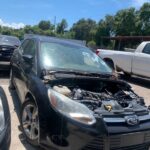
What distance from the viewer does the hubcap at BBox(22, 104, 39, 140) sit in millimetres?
4719

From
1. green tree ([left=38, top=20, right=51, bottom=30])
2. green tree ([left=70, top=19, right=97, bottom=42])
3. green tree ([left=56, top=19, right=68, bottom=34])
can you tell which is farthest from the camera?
green tree ([left=38, top=20, right=51, bottom=30])

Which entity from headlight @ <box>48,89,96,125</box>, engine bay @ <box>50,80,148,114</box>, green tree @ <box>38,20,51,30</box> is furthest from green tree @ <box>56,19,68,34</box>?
headlight @ <box>48,89,96,125</box>

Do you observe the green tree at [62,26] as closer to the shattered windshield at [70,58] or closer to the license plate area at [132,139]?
the shattered windshield at [70,58]

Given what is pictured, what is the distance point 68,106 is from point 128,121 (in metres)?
0.82

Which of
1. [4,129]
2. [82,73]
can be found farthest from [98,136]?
[82,73]

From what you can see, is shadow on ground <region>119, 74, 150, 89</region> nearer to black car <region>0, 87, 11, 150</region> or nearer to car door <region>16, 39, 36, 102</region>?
car door <region>16, 39, 36, 102</region>

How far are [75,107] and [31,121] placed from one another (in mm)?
962

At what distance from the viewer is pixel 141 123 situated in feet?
14.8

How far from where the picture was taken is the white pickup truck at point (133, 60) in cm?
1223

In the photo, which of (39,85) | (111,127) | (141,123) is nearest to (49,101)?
(39,85)

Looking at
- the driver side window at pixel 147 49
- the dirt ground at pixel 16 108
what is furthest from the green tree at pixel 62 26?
the driver side window at pixel 147 49

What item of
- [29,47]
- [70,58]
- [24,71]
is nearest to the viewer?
[24,71]

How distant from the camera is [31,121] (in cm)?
496

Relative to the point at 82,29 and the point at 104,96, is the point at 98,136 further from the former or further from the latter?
the point at 82,29
